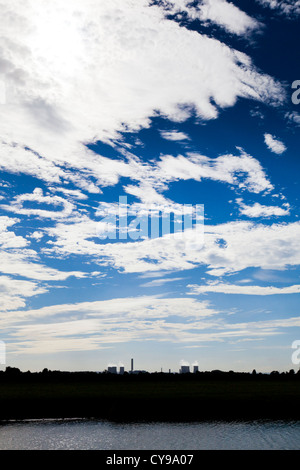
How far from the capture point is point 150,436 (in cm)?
4941

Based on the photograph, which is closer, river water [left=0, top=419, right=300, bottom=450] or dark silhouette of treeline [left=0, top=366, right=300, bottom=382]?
river water [left=0, top=419, right=300, bottom=450]

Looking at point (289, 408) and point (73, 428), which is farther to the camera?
point (289, 408)

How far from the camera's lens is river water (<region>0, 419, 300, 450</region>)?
44562mm

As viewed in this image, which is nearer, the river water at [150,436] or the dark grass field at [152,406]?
the river water at [150,436]

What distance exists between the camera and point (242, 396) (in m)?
80.2

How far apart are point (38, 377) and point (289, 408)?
264 feet

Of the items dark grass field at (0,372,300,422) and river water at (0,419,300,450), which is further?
dark grass field at (0,372,300,422)

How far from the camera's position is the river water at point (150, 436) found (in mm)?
44562

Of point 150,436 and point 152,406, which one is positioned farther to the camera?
point 152,406

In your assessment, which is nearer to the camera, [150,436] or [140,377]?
[150,436]

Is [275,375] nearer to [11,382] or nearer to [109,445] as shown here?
[11,382]
